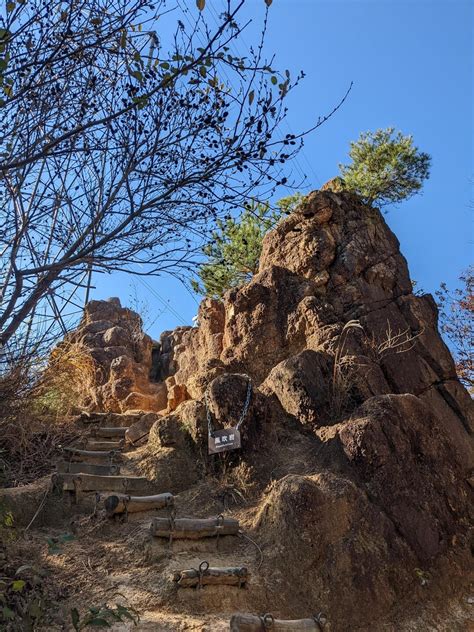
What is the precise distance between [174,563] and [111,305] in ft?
31.7

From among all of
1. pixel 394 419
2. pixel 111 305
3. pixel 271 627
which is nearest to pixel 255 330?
pixel 394 419

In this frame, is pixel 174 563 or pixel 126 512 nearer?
pixel 174 563

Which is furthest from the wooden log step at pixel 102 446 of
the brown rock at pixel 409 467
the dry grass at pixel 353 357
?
the brown rock at pixel 409 467

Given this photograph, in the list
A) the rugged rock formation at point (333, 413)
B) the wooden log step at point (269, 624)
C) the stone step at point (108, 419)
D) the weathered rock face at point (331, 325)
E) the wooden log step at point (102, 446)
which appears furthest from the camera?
the stone step at point (108, 419)

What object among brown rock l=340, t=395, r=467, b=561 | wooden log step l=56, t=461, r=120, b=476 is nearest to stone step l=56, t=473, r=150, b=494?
wooden log step l=56, t=461, r=120, b=476

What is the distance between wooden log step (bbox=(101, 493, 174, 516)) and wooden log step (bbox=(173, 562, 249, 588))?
1.33 meters

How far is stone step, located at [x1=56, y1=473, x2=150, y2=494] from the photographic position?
7.09 m

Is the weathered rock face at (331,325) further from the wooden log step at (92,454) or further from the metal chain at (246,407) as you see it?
the wooden log step at (92,454)

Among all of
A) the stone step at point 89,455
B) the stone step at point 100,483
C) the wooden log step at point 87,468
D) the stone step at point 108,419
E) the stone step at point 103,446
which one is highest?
the stone step at point 108,419

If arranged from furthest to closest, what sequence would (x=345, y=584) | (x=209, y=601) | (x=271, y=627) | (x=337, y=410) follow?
(x=337, y=410) → (x=345, y=584) → (x=209, y=601) → (x=271, y=627)

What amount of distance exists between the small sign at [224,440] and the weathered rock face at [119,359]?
4509mm

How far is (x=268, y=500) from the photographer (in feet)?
20.8

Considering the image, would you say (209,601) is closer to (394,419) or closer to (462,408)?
(394,419)

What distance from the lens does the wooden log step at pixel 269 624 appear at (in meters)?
4.75
